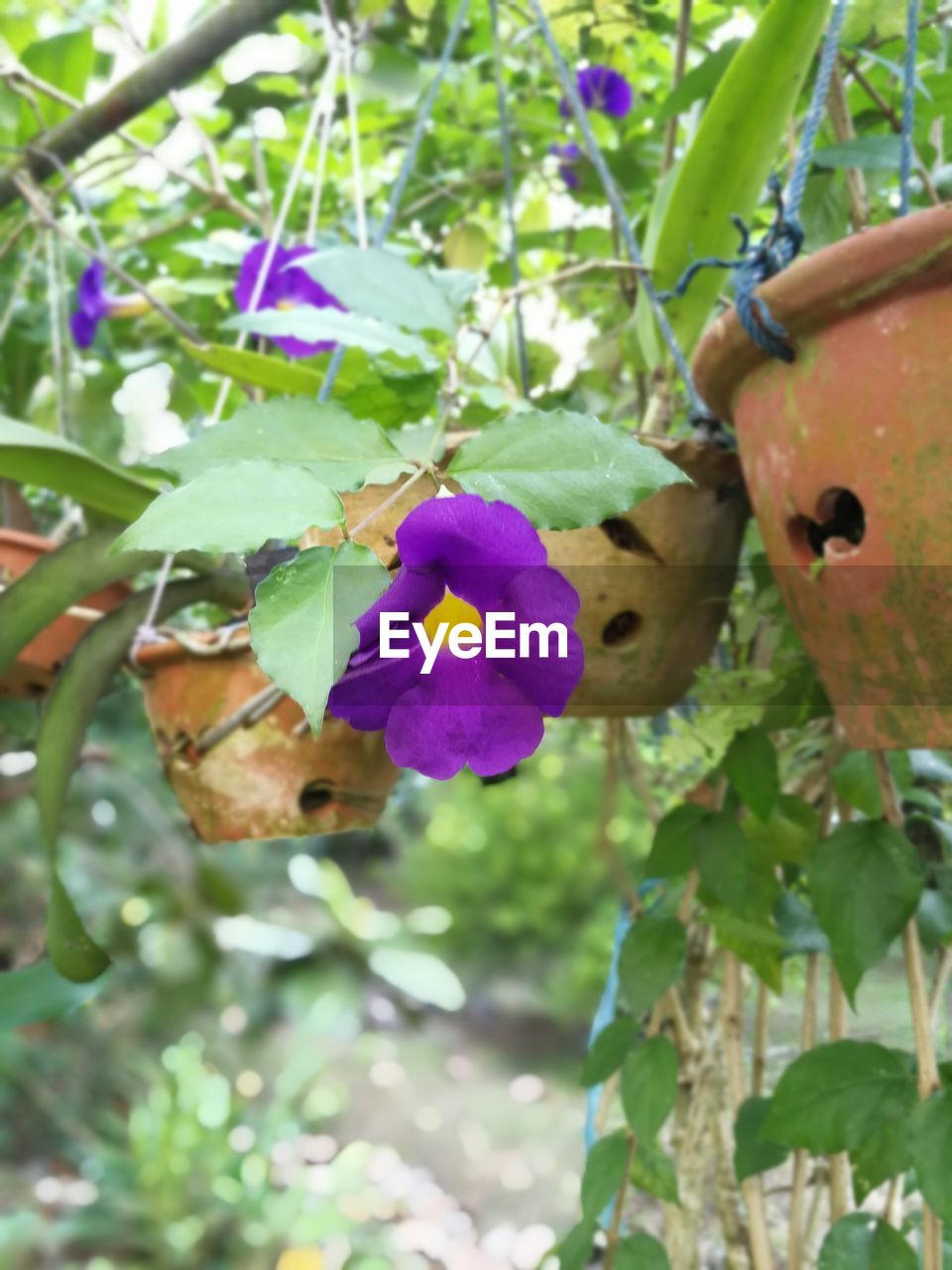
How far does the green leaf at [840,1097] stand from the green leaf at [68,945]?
13.9 inches

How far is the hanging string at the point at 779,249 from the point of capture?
1.41ft

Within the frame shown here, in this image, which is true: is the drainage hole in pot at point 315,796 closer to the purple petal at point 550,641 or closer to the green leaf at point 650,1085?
the green leaf at point 650,1085

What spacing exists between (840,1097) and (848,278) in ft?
1.26

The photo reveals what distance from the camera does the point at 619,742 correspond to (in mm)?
813

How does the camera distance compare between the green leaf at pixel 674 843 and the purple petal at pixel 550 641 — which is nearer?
the purple petal at pixel 550 641

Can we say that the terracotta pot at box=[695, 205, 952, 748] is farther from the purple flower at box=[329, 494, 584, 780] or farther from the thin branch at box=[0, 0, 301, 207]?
the thin branch at box=[0, 0, 301, 207]

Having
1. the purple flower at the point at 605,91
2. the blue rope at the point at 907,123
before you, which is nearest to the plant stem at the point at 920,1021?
the blue rope at the point at 907,123

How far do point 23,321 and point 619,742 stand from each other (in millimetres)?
756

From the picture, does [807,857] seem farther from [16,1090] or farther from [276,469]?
[16,1090]

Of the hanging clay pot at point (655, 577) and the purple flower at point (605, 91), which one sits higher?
the purple flower at point (605, 91)

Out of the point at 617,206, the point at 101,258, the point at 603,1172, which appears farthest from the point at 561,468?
the point at 101,258

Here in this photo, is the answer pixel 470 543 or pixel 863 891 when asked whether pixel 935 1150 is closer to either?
pixel 863 891

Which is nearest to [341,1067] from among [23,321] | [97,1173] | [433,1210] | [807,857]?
[433,1210]

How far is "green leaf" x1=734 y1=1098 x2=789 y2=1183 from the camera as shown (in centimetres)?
62
